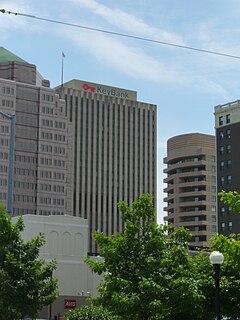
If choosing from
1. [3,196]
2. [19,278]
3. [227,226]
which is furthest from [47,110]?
[19,278]

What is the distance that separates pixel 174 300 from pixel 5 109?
470ft

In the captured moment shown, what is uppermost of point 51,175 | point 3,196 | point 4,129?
point 4,129

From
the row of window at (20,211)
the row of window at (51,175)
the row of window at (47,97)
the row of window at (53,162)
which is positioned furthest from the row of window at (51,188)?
the row of window at (47,97)

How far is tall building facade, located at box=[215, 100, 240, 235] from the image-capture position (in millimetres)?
134625

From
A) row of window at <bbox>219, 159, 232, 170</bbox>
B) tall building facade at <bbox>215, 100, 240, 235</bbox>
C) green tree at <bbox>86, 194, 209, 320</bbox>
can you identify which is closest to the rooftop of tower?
tall building facade at <bbox>215, 100, 240, 235</bbox>

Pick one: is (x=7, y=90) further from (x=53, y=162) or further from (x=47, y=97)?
(x=53, y=162)

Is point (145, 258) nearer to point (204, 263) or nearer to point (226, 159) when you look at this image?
point (204, 263)

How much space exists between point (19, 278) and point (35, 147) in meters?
141

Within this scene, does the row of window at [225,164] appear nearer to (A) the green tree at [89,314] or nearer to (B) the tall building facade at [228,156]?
(B) the tall building facade at [228,156]

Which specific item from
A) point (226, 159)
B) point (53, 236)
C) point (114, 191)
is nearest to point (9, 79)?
point (114, 191)

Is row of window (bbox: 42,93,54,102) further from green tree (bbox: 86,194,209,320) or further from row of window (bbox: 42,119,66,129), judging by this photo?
green tree (bbox: 86,194,209,320)

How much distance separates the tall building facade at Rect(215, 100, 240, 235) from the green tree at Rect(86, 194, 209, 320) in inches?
3906

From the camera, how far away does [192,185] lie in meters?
168

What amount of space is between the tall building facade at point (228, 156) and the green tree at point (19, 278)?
99.7 metres
